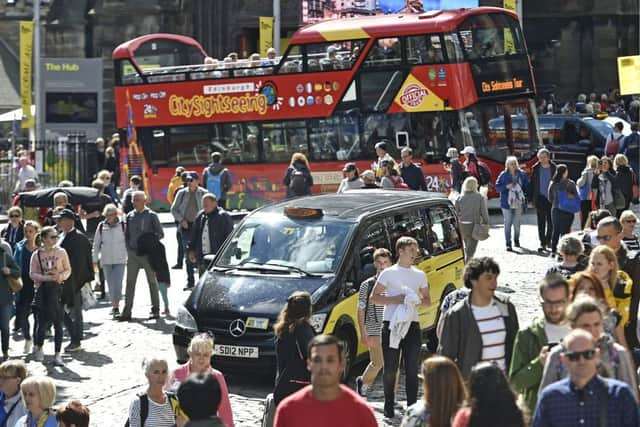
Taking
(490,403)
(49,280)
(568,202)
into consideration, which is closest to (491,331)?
(490,403)

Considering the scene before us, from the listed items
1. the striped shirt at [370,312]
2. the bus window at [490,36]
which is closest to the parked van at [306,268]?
the striped shirt at [370,312]

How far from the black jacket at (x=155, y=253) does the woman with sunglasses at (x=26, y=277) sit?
1760 millimetres

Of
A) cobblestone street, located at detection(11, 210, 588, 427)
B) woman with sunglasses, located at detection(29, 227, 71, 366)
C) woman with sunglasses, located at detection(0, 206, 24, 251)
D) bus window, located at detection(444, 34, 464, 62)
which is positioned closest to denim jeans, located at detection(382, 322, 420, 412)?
cobblestone street, located at detection(11, 210, 588, 427)

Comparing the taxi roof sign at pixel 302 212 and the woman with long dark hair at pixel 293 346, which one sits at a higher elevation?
the taxi roof sign at pixel 302 212

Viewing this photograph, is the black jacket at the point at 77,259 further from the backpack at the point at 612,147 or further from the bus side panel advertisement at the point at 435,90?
the backpack at the point at 612,147

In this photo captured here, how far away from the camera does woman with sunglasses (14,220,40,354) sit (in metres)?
15.6

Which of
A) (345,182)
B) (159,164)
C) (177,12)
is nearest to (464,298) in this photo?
(345,182)

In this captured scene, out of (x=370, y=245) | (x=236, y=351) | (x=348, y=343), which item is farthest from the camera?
(x=370, y=245)

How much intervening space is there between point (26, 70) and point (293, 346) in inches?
1213

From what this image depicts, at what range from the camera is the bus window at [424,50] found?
27312 millimetres

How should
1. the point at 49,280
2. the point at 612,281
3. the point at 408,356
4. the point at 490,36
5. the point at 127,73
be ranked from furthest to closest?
the point at 127,73 → the point at 490,36 → the point at 49,280 → the point at 408,356 → the point at 612,281

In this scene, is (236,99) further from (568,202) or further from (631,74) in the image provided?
(568,202)

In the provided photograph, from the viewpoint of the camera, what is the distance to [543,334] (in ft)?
25.8

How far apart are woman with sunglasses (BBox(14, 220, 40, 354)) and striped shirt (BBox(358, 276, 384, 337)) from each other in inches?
198
